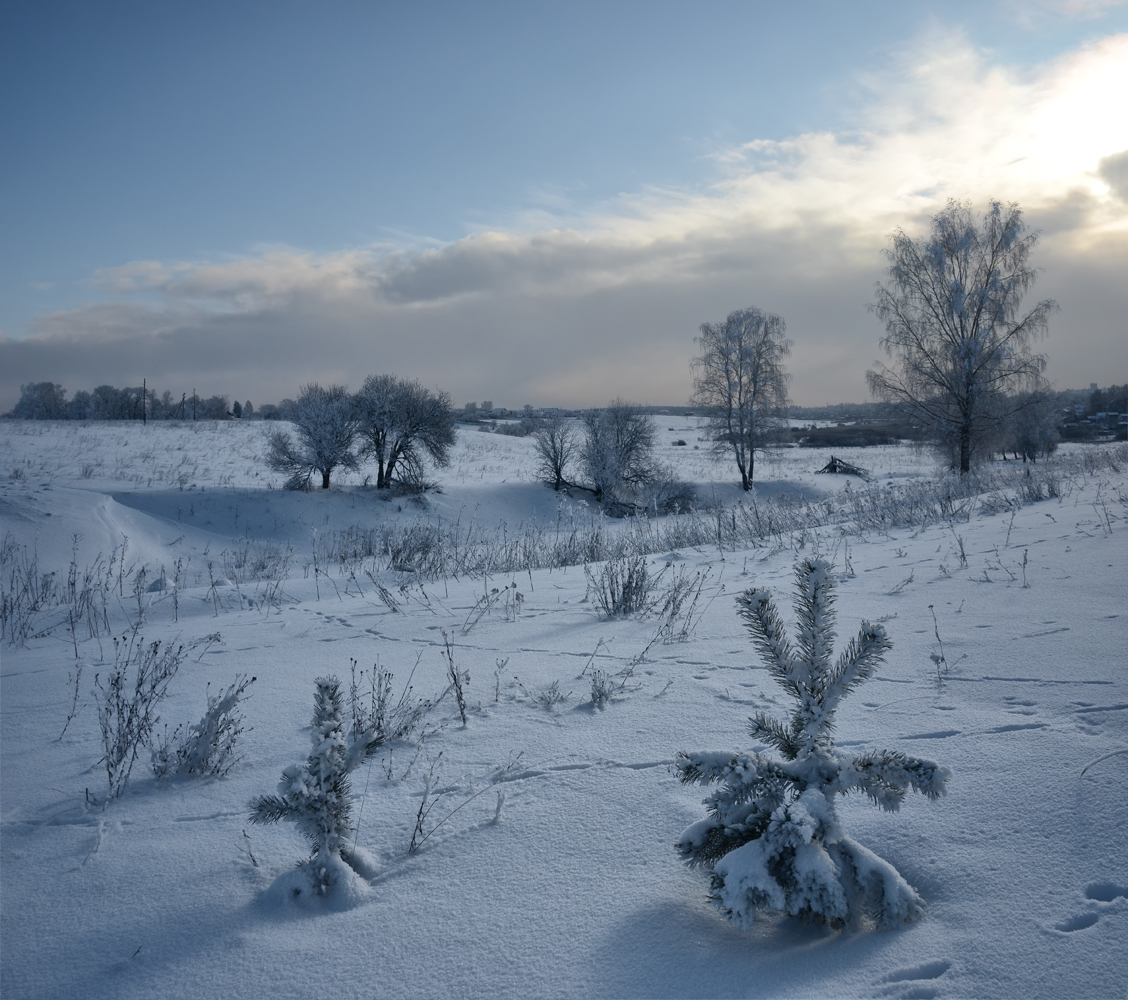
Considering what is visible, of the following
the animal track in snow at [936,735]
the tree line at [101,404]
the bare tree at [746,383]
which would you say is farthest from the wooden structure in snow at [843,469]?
the tree line at [101,404]

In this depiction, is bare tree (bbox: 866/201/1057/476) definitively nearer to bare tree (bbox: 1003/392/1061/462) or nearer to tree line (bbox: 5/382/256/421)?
bare tree (bbox: 1003/392/1061/462)

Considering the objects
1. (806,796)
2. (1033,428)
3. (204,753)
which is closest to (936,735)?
(806,796)

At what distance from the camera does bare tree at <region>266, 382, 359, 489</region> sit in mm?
22828

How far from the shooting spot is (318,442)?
2283 centimetres

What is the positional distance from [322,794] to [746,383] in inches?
1346

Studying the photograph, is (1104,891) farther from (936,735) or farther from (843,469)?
(843,469)

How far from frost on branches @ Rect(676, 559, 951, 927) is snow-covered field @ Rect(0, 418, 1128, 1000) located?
0.39ft

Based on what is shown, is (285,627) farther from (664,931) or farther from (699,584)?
(664,931)

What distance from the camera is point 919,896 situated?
4.83ft

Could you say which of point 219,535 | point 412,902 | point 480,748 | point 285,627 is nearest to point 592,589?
point 285,627

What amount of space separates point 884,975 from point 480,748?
155cm

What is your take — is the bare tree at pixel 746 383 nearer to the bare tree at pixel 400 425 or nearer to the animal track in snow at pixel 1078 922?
the bare tree at pixel 400 425

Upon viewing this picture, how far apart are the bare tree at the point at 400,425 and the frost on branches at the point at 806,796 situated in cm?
2396

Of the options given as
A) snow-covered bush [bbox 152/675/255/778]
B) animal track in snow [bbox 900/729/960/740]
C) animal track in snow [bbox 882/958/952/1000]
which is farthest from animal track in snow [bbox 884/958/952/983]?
snow-covered bush [bbox 152/675/255/778]
